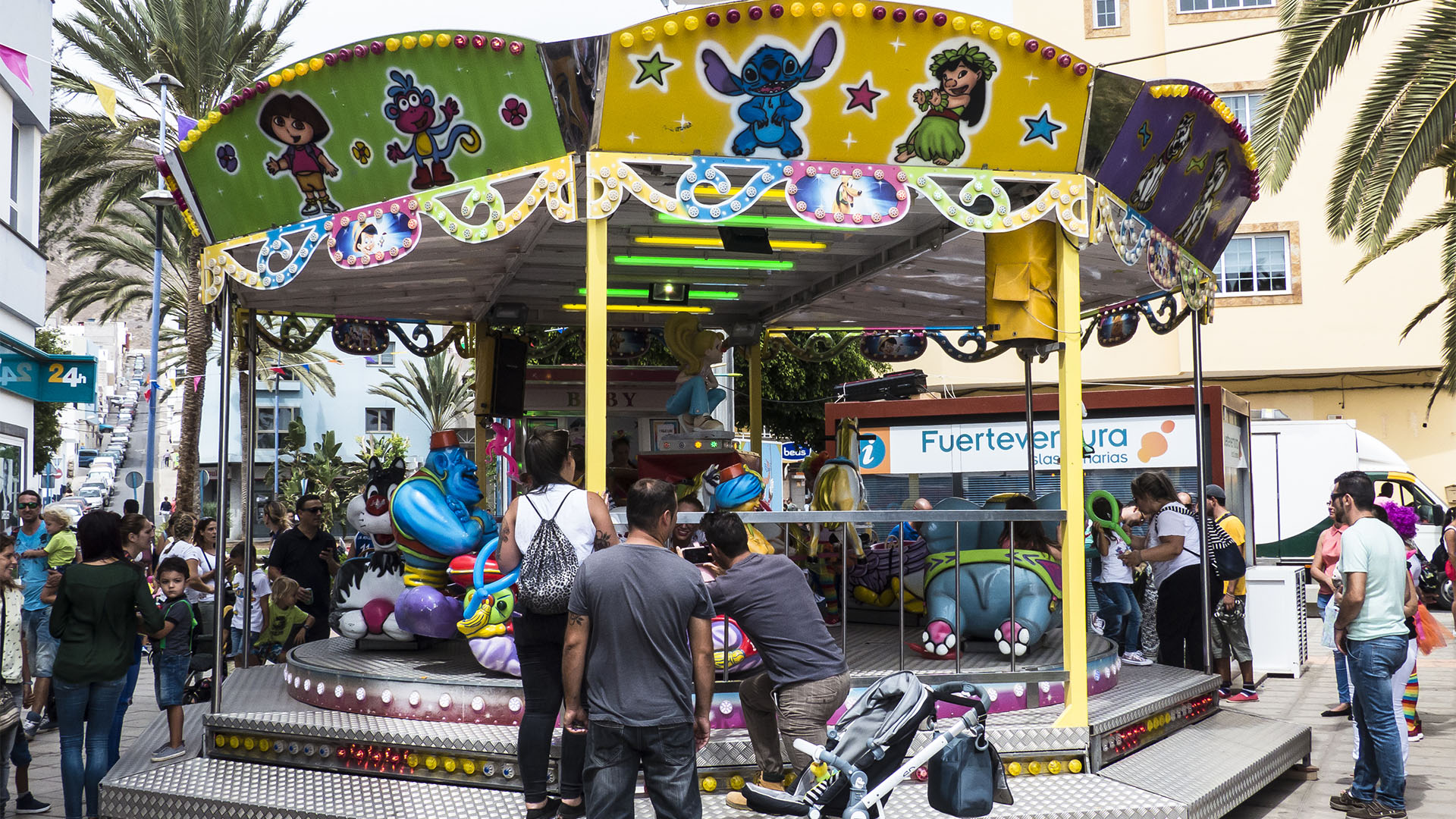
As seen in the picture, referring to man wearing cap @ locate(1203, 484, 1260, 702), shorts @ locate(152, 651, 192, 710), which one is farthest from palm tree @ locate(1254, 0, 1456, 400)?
shorts @ locate(152, 651, 192, 710)

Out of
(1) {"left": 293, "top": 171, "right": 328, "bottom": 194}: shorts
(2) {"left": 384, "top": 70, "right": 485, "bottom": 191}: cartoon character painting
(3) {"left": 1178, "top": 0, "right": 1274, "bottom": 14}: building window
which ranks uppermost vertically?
(3) {"left": 1178, "top": 0, "right": 1274, "bottom": 14}: building window

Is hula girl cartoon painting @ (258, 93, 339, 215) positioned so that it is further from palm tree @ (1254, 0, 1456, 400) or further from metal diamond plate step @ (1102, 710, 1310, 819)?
palm tree @ (1254, 0, 1456, 400)

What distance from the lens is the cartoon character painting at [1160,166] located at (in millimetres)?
7449

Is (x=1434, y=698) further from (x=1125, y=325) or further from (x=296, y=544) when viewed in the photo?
(x=296, y=544)

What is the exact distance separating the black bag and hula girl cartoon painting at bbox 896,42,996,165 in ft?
9.73

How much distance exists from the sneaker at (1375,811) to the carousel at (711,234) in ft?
1.80

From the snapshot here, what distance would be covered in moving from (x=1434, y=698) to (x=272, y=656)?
1123cm

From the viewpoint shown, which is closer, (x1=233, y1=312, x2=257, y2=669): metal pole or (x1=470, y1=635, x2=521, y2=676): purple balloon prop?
(x1=470, y1=635, x2=521, y2=676): purple balloon prop

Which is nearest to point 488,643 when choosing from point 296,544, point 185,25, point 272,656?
point 296,544

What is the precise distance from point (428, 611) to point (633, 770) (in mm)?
3657

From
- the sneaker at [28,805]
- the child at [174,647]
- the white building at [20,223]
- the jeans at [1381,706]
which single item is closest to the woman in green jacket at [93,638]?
the child at [174,647]

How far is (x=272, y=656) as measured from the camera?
11.1 meters

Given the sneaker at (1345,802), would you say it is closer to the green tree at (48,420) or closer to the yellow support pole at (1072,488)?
the yellow support pole at (1072,488)

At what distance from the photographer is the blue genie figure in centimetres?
806
